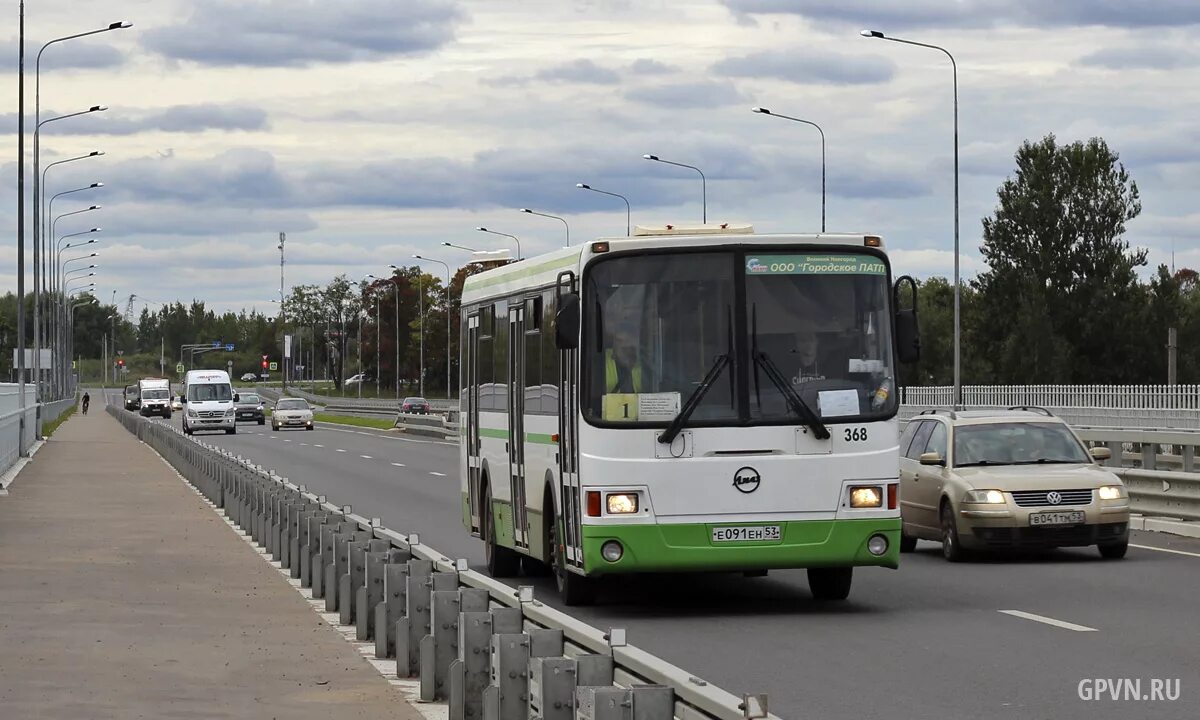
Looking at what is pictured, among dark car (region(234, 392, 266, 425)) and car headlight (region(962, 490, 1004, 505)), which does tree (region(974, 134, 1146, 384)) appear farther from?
car headlight (region(962, 490, 1004, 505))

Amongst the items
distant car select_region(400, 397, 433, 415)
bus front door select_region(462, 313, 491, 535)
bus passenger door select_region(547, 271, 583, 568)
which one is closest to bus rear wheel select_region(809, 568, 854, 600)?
bus passenger door select_region(547, 271, 583, 568)

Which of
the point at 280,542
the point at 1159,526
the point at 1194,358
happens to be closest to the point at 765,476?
the point at 280,542

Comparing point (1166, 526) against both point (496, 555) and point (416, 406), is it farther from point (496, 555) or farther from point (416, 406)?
point (416, 406)

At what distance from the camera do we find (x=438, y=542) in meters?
22.7

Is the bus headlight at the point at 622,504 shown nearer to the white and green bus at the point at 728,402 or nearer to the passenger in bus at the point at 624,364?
the white and green bus at the point at 728,402

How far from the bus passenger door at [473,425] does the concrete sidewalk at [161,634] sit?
1979 millimetres

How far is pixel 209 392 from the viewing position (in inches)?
3137

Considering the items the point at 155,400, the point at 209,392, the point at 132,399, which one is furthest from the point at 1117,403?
the point at 132,399

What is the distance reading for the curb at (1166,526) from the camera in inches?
872

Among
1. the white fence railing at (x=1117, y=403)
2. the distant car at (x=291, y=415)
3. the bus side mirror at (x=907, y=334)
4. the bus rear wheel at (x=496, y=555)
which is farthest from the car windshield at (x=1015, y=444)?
the distant car at (x=291, y=415)

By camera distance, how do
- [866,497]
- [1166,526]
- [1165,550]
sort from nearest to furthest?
[866,497]
[1165,550]
[1166,526]

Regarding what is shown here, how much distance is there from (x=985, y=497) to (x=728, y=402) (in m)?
5.14

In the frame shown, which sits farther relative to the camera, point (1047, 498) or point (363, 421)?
point (363, 421)

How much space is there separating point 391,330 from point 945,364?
7098 centimetres
